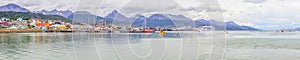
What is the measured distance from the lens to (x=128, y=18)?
5820 mm

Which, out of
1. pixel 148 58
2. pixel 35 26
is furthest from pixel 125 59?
pixel 35 26

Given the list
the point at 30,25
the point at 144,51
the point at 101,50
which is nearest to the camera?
the point at 144,51

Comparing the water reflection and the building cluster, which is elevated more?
the building cluster

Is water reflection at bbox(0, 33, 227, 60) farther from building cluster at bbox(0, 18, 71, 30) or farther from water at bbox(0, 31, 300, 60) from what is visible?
building cluster at bbox(0, 18, 71, 30)

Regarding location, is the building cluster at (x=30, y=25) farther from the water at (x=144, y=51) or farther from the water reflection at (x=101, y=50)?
the water reflection at (x=101, y=50)

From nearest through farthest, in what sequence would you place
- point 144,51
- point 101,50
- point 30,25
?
point 144,51 → point 101,50 → point 30,25

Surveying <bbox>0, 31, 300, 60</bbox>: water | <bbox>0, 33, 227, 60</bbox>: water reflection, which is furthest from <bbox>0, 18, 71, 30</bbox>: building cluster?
<bbox>0, 33, 227, 60</bbox>: water reflection

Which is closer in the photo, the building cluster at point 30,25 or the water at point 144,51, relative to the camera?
the water at point 144,51

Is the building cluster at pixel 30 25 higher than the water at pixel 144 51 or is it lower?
higher

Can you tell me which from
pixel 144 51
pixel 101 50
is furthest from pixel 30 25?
pixel 144 51

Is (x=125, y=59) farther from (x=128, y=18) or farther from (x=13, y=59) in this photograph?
(x=128, y=18)

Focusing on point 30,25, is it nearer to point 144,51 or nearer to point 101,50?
point 101,50

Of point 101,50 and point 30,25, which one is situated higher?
point 30,25

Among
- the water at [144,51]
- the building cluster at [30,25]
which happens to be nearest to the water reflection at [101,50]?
the water at [144,51]
